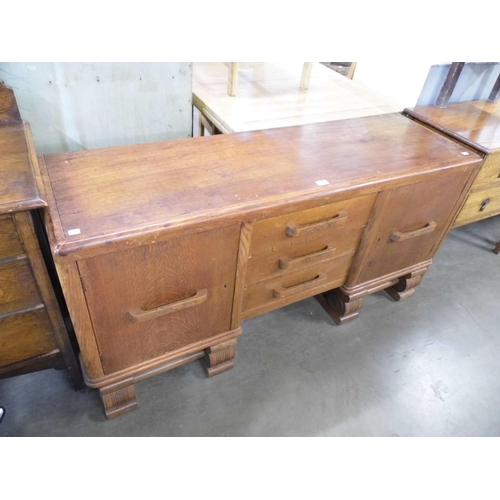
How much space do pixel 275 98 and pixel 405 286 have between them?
0.99 metres

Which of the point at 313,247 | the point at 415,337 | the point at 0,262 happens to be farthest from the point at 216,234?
the point at 415,337

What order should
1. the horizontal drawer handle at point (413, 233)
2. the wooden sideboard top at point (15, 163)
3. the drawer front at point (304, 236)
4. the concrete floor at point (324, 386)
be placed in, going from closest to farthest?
the wooden sideboard top at point (15, 163) < the drawer front at point (304, 236) < the concrete floor at point (324, 386) < the horizontal drawer handle at point (413, 233)

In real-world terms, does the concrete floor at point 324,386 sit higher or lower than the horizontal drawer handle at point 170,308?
lower

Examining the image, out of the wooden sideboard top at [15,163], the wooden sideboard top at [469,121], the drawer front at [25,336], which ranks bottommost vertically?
the drawer front at [25,336]

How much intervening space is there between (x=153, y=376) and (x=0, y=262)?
652 mm

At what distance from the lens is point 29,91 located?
3.60 feet

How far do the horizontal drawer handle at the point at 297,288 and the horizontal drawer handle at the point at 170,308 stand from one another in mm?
279

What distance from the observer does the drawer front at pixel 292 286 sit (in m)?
1.25

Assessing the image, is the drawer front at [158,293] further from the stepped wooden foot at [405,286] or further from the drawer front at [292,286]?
the stepped wooden foot at [405,286]

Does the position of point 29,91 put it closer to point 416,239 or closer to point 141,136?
point 141,136

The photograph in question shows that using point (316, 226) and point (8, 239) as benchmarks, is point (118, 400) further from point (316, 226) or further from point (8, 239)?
point (316, 226)

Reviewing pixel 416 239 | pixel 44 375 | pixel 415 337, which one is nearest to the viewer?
pixel 44 375

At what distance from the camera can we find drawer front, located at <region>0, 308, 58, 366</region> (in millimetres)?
994

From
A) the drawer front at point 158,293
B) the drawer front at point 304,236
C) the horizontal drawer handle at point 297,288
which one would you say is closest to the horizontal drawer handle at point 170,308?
the drawer front at point 158,293
